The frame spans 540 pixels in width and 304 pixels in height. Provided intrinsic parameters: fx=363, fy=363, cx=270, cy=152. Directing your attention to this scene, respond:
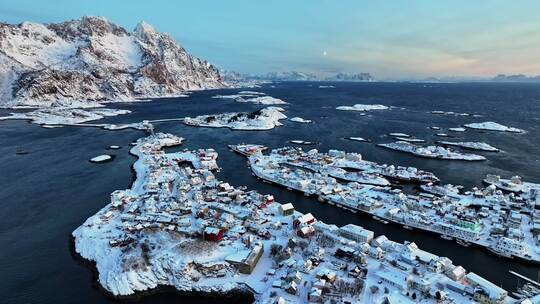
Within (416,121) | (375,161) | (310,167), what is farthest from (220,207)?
(416,121)

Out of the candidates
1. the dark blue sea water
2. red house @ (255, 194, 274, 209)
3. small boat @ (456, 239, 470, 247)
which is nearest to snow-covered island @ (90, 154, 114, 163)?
the dark blue sea water

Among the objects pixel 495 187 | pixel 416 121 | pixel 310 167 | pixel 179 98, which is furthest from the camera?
pixel 179 98

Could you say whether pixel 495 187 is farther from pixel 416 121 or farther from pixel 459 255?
pixel 416 121

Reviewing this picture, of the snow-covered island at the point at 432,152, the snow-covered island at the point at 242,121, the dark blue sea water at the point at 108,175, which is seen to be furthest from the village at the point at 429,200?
the snow-covered island at the point at 242,121

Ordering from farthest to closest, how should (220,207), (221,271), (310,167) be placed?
(310,167) → (220,207) → (221,271)

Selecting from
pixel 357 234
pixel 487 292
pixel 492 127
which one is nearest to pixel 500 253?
pixel 487 292

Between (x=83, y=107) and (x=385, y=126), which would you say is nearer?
(x=385, y=126)

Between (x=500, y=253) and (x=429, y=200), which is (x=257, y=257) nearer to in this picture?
(x=500, y=253)
